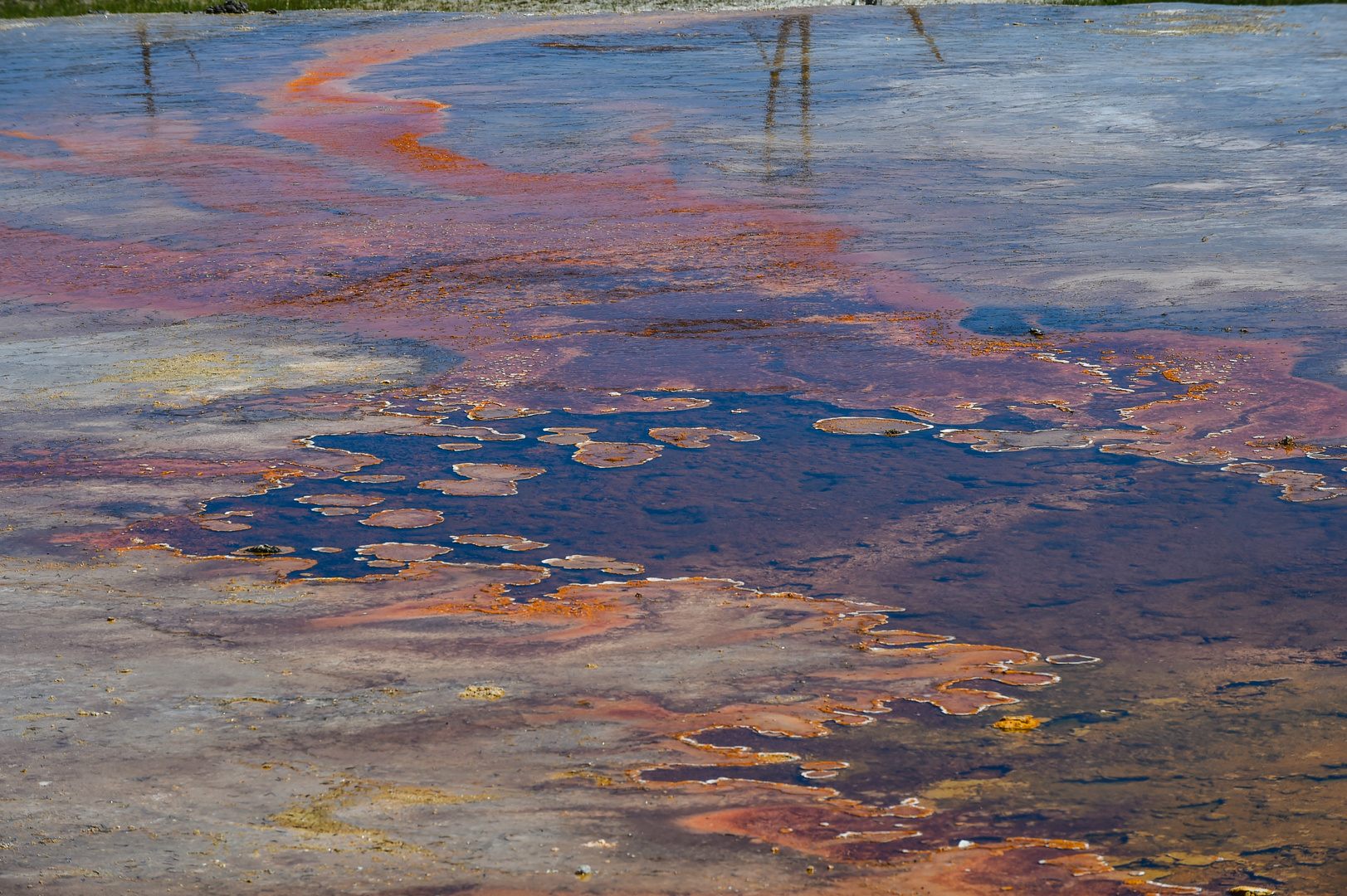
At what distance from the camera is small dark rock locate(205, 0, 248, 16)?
65.0 feet

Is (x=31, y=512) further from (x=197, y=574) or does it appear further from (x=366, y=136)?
(x=366, y=136)

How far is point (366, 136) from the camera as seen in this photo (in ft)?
36.7

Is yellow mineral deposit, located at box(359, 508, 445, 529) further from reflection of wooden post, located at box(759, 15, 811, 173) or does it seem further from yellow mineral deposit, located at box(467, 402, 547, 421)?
reflection of wooden post, located at box(759, 15, 811, 173)

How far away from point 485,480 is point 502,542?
0.51 meters

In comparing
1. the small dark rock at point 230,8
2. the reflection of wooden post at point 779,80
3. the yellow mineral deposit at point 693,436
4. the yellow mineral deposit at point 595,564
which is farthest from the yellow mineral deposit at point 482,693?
the small dark rock at point 230,8

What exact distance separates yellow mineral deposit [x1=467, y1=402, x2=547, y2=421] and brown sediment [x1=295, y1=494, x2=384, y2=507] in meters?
0.80

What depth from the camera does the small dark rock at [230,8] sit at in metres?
19.8

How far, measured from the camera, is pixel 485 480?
4637mm

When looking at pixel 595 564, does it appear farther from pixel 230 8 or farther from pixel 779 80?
pixel 230 8

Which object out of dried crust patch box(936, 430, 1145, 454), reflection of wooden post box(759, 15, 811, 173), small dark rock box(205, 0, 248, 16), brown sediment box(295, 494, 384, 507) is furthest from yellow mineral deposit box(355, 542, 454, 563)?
small dark rock box(205, 0, 248, 16)

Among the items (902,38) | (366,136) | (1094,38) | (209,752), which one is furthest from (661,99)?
(209,752)

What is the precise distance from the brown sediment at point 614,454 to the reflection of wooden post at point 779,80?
5.08m

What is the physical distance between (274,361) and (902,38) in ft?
41.5

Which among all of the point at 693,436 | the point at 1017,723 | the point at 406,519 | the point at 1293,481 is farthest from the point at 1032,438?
A: the point at 406,519
